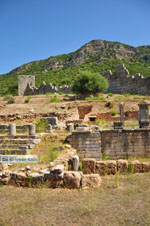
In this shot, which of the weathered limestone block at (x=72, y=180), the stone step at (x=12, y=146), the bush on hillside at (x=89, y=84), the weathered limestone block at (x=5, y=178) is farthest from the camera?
the bush on hillside at (x=89, y=84)

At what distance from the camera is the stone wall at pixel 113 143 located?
1014cm

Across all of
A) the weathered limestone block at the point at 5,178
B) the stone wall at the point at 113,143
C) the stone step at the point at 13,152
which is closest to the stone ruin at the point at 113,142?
the stone wall at the point at 113,143


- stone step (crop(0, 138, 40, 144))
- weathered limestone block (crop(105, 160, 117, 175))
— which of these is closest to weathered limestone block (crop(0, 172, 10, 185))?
weathered limestone block (crop(105, 160, 117, 175))

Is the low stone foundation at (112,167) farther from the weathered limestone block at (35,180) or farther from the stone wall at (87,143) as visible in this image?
the stone wall at (87,143)

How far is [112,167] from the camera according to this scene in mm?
7055

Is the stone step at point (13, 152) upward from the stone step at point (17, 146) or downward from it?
downward

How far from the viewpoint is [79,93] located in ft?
95.0

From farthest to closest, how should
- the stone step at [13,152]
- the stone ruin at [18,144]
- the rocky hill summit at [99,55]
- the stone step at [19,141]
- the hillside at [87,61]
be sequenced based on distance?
the rocky hill summit at [99,55] → the hillside at [87,61] → the stone step at [19,141] → the stone ruin at [18,144] → the stone step at [13,152]

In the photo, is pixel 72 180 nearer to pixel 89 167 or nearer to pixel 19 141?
pixel 89 167

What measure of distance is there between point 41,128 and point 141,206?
10.3 m

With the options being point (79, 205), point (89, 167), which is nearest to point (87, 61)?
point (89, 167)

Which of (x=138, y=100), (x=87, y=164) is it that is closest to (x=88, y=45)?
(x=138, y=100)

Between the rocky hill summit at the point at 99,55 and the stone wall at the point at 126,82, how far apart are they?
1149 inches

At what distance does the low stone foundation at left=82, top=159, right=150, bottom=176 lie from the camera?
7.06m
